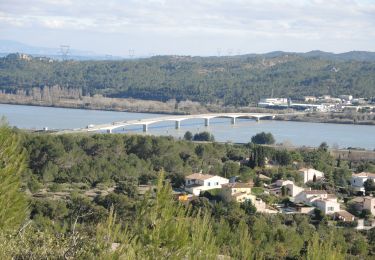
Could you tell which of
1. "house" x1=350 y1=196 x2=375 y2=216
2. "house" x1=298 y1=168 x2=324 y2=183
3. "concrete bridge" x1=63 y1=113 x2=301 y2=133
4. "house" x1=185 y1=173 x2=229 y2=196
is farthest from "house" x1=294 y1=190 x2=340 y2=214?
"concrete bridge" x1=63 y1=113 x2=301 y2=133

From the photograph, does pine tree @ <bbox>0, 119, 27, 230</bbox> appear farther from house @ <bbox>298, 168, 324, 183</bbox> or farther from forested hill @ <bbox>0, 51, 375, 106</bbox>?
forested hill @ <bbox>0, 51, 375, 106</bbox>

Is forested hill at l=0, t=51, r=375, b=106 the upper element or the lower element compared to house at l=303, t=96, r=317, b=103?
Answer: upper

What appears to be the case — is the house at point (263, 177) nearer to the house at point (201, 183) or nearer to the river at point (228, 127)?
the house at point (201, 183)

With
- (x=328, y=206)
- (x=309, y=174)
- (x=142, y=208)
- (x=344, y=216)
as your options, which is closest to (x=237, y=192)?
(x=328, y=206)

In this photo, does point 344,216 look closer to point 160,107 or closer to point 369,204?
point 369,204

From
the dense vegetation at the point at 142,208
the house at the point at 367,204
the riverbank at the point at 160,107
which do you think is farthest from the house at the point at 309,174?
the riverbank at the point at 160,107
